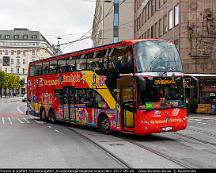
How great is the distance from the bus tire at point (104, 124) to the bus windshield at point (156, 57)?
3.37 meters

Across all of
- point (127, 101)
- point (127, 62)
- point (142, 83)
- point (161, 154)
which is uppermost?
point (127, 62)

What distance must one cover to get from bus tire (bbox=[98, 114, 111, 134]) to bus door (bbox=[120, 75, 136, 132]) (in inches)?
61.0

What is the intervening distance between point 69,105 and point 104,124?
3.75 meters

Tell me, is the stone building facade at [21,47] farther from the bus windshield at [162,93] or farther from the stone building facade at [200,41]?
the bus windshield at [162,93]

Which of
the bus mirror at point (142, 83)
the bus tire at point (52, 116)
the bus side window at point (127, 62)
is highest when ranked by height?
the bus side window at point (127, 62)

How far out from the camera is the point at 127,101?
14164mm

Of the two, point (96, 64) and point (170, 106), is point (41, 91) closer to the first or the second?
point (96, 64)

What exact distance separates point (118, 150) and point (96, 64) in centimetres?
591

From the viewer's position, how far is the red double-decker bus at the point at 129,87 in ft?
44.4

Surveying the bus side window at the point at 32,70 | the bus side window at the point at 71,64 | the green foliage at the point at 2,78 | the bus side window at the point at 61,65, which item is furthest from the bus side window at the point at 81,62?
the green foliage at the point at 2,78

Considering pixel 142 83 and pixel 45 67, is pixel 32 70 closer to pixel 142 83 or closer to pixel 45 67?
pixel 45 67

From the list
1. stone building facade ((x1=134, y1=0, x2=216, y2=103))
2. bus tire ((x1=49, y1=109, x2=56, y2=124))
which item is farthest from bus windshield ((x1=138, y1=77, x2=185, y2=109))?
stone building facade ((x1=134, y1=0, x2=216, y2=103))

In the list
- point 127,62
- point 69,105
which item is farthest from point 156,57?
point 69,105

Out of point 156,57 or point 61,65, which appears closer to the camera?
point 156,57
